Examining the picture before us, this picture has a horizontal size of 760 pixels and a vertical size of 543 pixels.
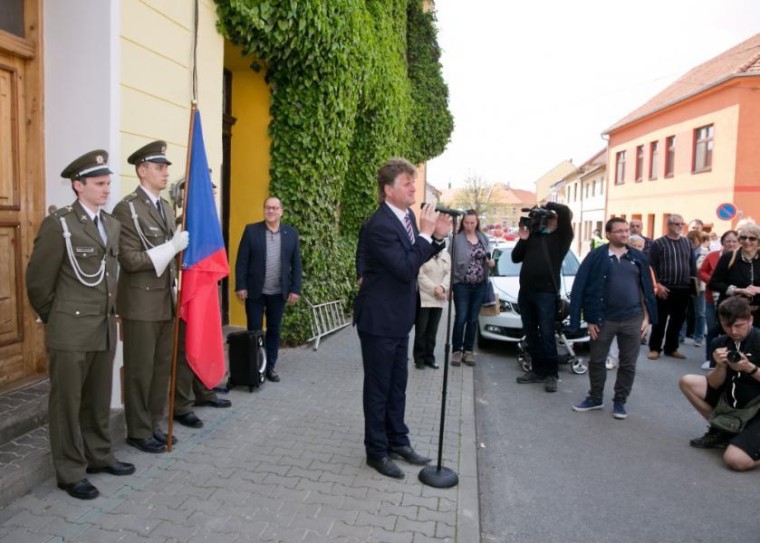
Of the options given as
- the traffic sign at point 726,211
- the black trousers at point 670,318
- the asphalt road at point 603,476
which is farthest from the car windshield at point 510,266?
the traffic sign at point 726,211

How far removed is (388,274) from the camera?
13.5 ft

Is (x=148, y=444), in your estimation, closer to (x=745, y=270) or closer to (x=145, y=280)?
(x=145, y=280)

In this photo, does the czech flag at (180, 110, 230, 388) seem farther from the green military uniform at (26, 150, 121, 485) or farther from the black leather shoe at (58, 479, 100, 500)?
the black leather shoe at (58, 479, 100, 500)

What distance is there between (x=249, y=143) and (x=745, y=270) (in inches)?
261

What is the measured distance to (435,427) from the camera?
5.39m

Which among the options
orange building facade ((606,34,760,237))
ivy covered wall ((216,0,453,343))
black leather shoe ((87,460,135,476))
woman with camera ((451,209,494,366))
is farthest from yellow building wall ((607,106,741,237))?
black leather shoe ((87,460,135,476))

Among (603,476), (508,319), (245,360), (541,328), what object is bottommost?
(603,476)

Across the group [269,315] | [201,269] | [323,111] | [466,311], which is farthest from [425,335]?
[201,269]

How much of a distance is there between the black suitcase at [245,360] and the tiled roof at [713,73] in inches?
873

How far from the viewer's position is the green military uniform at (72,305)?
355cm

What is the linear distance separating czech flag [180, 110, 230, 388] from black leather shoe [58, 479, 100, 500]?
3.84ft

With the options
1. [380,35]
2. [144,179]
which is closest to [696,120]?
[380,35]

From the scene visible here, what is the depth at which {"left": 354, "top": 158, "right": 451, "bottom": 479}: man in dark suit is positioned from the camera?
3967 millimetres

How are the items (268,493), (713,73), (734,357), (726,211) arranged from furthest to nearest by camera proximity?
(713,73) < (726,211) < (734,357) < (268,493)
